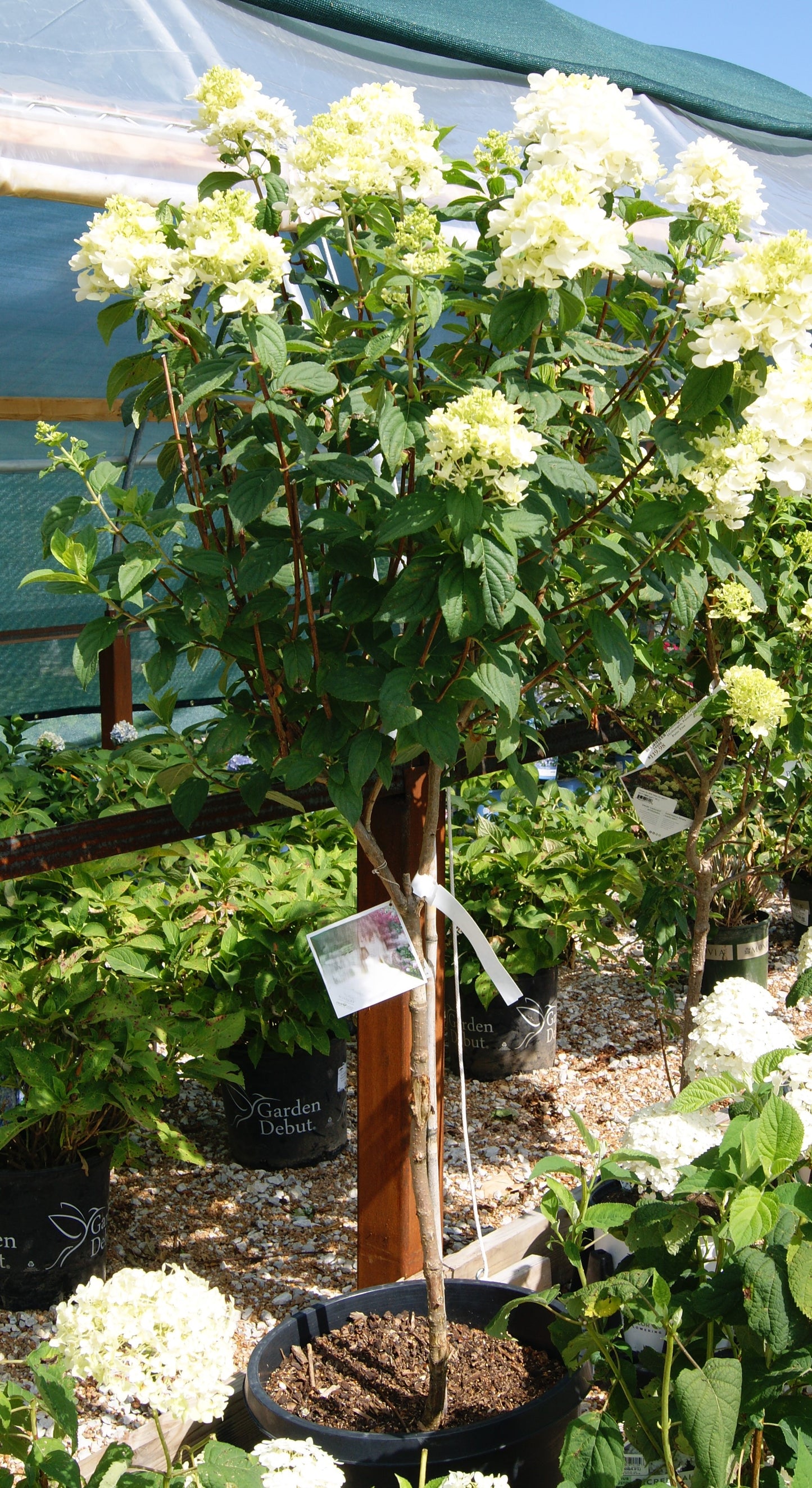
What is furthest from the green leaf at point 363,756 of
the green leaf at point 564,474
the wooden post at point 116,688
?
the wooden post at point 116,688

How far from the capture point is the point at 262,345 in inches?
48.7

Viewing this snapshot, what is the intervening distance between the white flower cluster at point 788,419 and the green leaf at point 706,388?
0.15 feet

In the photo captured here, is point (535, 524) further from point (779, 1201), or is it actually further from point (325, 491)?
point (779, 1201)

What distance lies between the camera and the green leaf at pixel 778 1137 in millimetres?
1309

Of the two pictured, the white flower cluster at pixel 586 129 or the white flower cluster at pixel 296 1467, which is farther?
the white flower cluster at pixel 586 129

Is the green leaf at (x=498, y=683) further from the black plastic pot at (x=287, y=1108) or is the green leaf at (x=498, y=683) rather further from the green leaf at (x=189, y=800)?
the black plastic pot at (x=287, y=1108)

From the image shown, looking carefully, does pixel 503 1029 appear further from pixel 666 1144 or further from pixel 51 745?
pixel 51 745

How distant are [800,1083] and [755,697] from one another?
0.77 m

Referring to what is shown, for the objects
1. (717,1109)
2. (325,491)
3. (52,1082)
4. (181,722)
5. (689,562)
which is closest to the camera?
(689,562)

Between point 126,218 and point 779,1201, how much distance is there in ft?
4.03

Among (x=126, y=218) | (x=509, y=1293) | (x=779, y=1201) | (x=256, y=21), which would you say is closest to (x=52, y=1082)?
(x=509, y=1293)

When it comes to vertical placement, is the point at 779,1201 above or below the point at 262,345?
below

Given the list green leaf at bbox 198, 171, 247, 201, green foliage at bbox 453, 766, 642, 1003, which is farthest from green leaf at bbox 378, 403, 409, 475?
green foliage at bbox 453, 766, 642, 1003

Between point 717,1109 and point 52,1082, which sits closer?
point 52,1082
